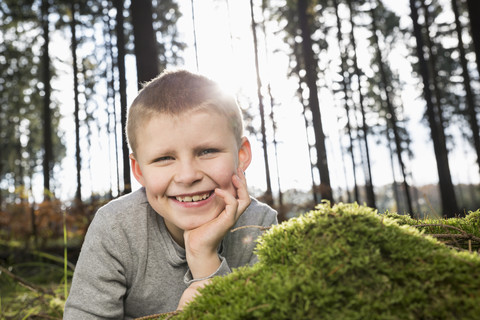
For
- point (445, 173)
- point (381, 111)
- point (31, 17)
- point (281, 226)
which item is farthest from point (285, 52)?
point (281, 226)

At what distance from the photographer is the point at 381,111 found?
29.7m

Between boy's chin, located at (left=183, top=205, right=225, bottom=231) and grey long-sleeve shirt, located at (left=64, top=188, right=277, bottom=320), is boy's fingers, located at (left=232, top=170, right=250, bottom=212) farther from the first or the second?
grey long-sleeve shirt, located at (left=64, top=188, right=277, bottom=320)

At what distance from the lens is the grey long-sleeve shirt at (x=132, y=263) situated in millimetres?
1844

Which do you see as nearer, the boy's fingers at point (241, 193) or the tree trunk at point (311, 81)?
the boy's fingers at point (241, 193)

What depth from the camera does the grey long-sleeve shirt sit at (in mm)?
1844

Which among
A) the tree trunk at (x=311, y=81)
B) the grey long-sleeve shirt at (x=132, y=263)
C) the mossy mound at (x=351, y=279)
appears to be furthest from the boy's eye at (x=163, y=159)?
the tree trunk at (x=311, y=81)

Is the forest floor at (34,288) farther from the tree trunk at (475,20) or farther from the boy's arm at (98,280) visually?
the tree trunk at (475,20)

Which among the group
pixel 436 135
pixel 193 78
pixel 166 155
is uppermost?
pixel 436 135

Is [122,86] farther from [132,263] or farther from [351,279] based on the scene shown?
[351,279]

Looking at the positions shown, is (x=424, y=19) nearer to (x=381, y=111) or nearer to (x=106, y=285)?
(x=381, y=111)

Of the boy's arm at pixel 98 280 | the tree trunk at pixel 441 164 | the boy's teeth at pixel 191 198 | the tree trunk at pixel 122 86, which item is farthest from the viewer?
the tree trunk at pixel 441 164

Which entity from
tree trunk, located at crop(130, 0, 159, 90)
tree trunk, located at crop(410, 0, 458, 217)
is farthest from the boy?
tree trunk, located at crop(410, 0, 458, 217)

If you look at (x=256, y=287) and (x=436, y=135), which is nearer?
(x=256, y=287)

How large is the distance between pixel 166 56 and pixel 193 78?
2108cm
